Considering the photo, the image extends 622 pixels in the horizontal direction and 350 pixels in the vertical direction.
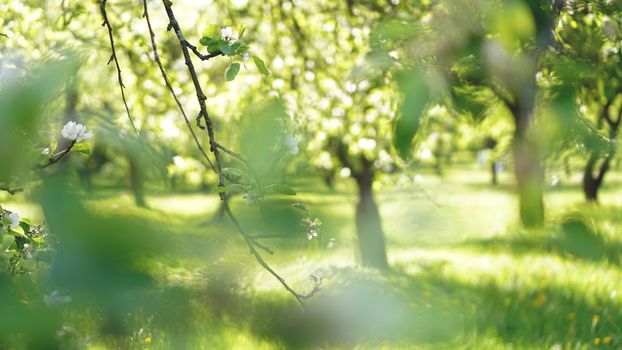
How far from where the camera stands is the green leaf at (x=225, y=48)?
1.09 m

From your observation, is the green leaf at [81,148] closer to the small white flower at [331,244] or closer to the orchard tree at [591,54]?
the orchard tree at [591,54]

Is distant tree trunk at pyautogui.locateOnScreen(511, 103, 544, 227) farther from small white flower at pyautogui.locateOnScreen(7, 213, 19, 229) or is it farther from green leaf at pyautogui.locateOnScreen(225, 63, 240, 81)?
small white flower at pyautogui.locateOnScreen(7, 213, 19, 229)

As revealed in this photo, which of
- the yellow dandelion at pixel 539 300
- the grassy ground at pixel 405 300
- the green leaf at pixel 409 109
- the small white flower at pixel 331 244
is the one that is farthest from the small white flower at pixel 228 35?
the small white flower at pixel 331 244

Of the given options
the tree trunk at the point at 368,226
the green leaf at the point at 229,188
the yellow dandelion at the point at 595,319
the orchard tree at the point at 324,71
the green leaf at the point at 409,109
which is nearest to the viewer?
the green leaf at the point at 409,109

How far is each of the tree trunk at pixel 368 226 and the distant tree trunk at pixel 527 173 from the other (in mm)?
5231

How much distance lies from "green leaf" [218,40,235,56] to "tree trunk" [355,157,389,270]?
4.98 metres

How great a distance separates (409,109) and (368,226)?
19.1ft

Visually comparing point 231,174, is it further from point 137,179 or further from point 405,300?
point 405,300

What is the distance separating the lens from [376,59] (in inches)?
30.0

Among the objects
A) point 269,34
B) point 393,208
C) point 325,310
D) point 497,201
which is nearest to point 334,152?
point 269,34

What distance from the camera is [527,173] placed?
80 centimetres

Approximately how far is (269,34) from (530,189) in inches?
188

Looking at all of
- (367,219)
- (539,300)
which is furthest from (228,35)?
(367,219)

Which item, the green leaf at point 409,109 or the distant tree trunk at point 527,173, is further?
the distant tree trunk at point 527,173
